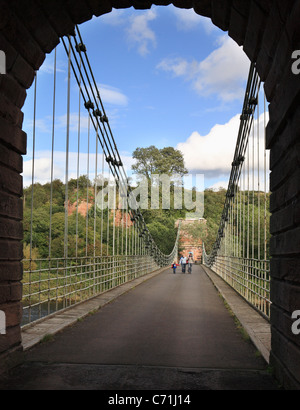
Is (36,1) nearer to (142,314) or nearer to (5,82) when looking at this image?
(5,82)

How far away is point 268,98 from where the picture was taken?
382 centimetres

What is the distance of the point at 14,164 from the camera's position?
13.0 ft

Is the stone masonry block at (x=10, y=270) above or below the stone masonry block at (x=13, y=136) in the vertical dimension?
below

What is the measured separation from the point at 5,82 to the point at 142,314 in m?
4.90

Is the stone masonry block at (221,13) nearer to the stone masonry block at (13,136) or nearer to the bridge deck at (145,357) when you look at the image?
the stone masonry block at (13,136)

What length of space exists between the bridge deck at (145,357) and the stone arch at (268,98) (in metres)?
0.35

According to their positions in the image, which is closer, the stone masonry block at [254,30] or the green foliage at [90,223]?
the stone masonry block at [254,30]

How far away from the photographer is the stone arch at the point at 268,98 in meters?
2.99

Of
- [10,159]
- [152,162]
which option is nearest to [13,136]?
[10,159]

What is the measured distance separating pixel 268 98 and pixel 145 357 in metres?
2.70

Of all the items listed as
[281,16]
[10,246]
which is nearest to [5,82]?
[10,246]

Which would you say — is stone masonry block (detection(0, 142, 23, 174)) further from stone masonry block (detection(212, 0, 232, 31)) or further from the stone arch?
stone masonry block (detection(212, 0, 232, 31))

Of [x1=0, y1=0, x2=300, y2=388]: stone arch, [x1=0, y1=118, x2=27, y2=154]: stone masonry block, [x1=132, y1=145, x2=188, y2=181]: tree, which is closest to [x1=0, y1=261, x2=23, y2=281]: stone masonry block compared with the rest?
[x1=0, y1=0, x2=300, y2=388]: stone arch

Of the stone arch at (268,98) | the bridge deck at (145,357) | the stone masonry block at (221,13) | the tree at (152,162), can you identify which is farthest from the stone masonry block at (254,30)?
the tree at (152,162)
